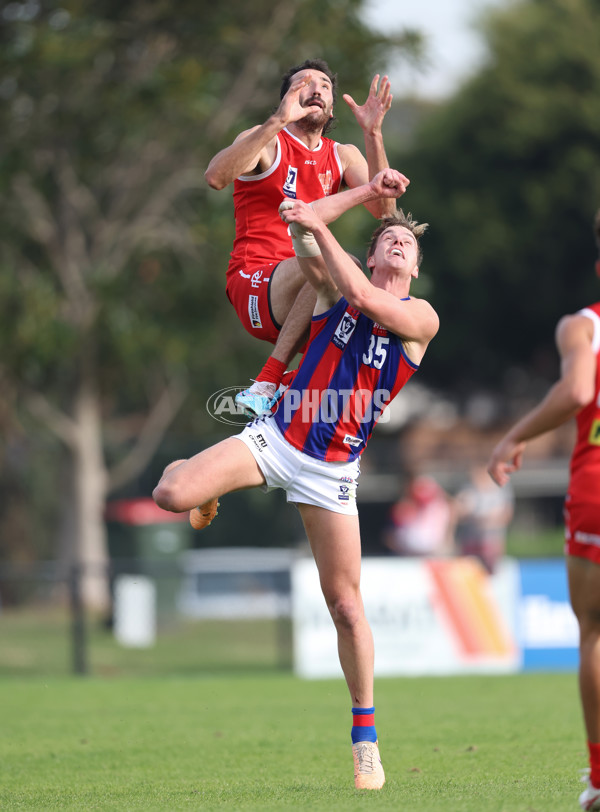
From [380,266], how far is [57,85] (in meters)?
15.5

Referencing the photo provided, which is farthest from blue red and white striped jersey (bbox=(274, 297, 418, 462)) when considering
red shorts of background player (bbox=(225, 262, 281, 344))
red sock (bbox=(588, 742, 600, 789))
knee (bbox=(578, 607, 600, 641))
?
red sock (bbox=(588, 742, 600, 789))

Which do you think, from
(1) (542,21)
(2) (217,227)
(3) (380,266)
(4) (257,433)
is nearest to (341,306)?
(3) (380,266)

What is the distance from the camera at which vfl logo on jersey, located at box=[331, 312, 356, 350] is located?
6199mm

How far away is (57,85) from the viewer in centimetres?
2028

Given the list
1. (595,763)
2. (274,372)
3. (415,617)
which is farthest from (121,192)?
(595,763)

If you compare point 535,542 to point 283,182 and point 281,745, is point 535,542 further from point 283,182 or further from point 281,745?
point 283,182

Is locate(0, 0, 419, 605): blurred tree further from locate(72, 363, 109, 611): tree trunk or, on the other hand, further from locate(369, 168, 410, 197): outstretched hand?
locate(369, 168, 410, 197): outstretched hand

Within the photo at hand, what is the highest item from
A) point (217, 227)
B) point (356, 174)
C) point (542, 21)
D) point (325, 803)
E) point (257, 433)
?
point (542, 21)

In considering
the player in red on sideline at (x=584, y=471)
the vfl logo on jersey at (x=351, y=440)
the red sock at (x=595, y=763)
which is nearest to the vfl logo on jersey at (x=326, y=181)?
the vfl logo on jersey at (x=351, y=440)

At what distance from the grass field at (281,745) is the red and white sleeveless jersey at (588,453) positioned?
4.43 feet

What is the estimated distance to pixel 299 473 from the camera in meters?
6.14

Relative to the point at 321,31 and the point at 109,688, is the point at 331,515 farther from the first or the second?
the point at 321,31

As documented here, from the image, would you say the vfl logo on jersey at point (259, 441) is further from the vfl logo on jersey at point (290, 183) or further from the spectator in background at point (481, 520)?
the spectator in background at point (481, 520)

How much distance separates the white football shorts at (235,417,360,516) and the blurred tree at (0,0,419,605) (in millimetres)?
14365
